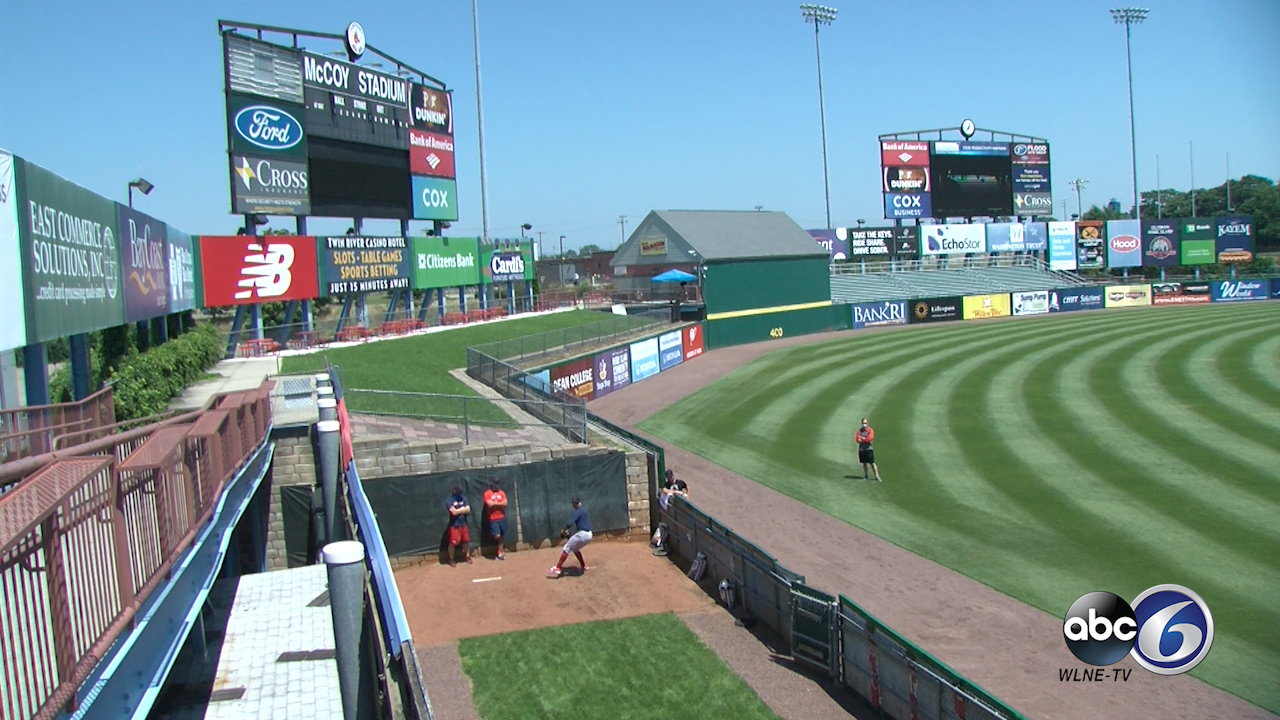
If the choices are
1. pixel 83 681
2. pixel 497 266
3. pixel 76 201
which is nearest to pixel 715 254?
pixel 497 266

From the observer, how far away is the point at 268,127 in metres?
33.4

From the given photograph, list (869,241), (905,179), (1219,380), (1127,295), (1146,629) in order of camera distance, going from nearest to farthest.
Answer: (1146,629)
(1219,380)
(905,179)
(1127,295)
(869,241)

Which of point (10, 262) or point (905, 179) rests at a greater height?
point (905, 179)

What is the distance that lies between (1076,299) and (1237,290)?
532 inches

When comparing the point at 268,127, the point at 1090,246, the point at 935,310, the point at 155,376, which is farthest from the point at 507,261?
the point at 1090,246

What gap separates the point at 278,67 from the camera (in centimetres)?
3384

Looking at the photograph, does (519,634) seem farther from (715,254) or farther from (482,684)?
(715,254)

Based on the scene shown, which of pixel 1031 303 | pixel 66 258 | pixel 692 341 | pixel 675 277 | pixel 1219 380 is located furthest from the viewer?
pixel 1031 303

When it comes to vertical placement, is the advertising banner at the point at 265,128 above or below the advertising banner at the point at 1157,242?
above

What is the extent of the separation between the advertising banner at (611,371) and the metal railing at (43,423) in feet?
72.5

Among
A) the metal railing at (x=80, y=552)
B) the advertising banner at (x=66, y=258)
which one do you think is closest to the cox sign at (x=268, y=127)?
the advertising banner at (x=66, y=258)

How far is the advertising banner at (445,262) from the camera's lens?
138ft

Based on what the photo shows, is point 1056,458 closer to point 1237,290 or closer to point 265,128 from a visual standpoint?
point 265,128

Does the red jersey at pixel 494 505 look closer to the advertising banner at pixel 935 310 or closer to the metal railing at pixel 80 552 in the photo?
the metal railing at pixel 80 552
